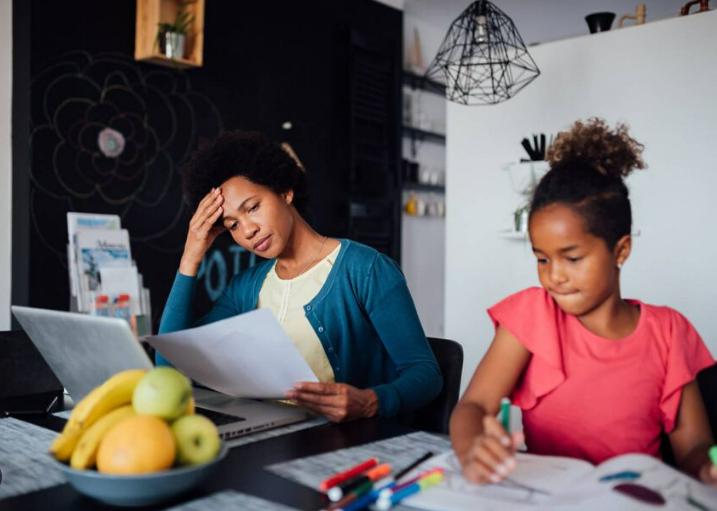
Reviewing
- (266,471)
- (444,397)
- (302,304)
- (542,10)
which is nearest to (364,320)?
(302,304)

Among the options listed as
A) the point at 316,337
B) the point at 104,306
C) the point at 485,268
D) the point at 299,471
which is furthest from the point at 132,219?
the point at 299,471

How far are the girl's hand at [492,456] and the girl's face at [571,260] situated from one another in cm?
33

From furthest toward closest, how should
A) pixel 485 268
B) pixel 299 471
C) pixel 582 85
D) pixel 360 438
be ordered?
1. pixel 485 268
2. pixel 582 85
3. pixel 360 438
4. pixel 299 471

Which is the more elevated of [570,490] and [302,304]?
[302,304]

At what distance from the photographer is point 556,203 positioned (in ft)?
3.75

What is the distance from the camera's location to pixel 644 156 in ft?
10.2

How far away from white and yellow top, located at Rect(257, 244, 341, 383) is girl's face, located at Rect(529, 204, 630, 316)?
0.65 meters

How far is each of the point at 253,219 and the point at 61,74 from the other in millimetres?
1845

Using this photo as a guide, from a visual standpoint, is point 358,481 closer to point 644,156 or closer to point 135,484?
point 135,484

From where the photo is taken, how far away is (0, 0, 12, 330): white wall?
2.95 meters

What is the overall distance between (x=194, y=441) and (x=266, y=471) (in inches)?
6.4

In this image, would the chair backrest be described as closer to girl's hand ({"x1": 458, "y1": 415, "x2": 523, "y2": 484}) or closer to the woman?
the woman

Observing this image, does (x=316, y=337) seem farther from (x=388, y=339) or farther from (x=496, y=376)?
(x=496, y=376)

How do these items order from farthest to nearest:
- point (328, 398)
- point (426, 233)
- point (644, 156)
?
point (426, 233) → point (644, 156) → point (328, 398)
